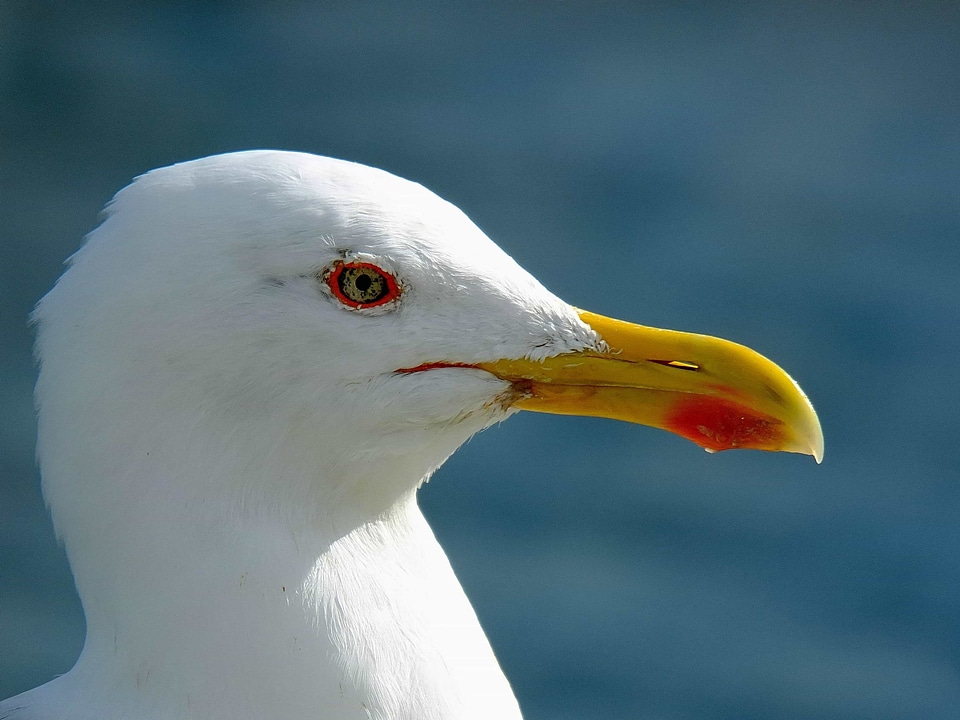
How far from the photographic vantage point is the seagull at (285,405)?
6.74 ft

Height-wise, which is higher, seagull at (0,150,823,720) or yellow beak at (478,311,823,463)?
yellow beak at (478,311,823,463)

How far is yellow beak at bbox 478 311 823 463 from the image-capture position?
7.29 feet

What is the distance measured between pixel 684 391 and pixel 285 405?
2.12 feet

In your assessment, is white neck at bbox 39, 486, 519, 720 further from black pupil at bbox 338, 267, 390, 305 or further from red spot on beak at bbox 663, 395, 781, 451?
red spot on beak at bbox 663, 395, 781, 451

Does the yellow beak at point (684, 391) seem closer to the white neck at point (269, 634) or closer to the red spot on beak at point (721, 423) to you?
the red spot on beak at point (721, 423)

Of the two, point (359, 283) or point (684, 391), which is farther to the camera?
point (684, 391)

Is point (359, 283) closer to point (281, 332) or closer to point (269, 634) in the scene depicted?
point (281, 332)

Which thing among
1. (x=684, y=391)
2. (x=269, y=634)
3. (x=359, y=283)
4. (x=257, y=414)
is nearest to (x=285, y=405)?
(x=257, y=414)

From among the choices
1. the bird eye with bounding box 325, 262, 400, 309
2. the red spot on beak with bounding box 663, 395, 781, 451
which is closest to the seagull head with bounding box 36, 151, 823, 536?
the bird eye with bounding box 325, 262, 400, 309

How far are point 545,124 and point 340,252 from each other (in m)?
4.96

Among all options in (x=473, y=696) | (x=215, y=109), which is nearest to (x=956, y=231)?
(x=215, y=109)

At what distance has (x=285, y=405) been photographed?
2.09 metres

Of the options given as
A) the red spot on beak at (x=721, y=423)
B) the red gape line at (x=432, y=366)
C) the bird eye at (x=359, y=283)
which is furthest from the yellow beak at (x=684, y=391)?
the bird eye at (x=359, y=283)

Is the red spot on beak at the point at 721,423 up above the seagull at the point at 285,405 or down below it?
above
